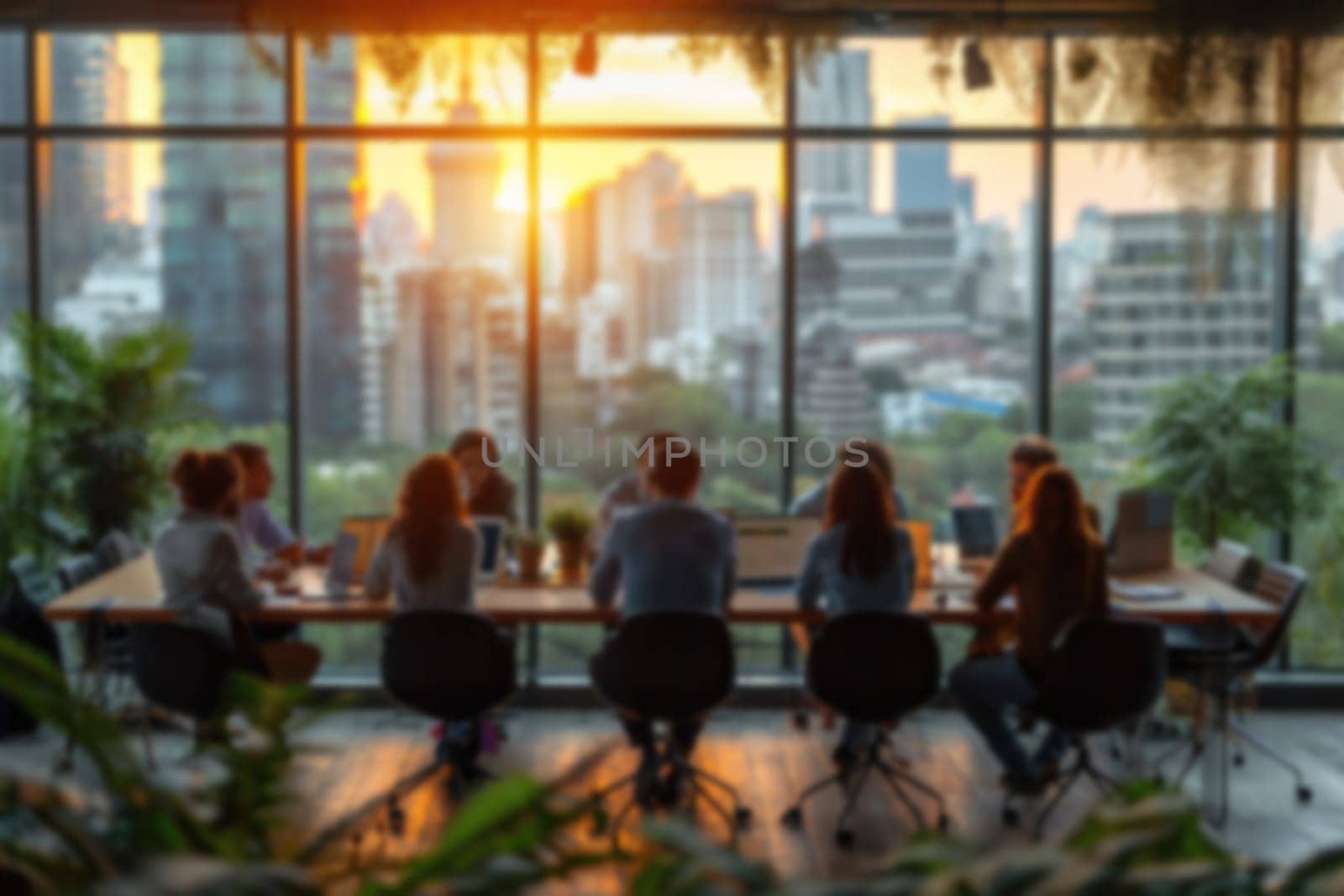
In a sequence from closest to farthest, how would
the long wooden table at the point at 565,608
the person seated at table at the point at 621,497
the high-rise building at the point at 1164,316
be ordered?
the long wooden table at the point at 565,608
the person seated at table at the point at 621,497
the high-rise building at the point at 1164,316

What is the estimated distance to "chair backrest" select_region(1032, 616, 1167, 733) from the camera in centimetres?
549

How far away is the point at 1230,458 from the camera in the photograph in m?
7.49

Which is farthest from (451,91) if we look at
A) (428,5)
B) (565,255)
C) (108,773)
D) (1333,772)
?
(108,773)

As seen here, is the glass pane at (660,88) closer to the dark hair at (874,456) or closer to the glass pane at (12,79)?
the dark hair at (874,456)

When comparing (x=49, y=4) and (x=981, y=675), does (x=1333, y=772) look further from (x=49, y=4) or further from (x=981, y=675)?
(x=49, y=4)

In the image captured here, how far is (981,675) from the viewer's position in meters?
6.05

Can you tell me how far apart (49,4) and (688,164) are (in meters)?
3.30

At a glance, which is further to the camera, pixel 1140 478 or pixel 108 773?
pixel 1140 478

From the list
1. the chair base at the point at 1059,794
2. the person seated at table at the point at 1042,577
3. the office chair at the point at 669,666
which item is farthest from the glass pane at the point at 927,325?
the office chair at the point at 669,666

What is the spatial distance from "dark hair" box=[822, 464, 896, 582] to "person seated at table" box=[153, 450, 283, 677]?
222 centimetres

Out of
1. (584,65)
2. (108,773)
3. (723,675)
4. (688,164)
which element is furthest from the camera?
(688,164)

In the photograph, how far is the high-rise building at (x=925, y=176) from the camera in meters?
8.08

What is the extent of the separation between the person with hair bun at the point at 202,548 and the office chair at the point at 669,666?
143 cm

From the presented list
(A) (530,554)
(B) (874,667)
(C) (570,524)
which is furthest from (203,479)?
(B) (874,667)
